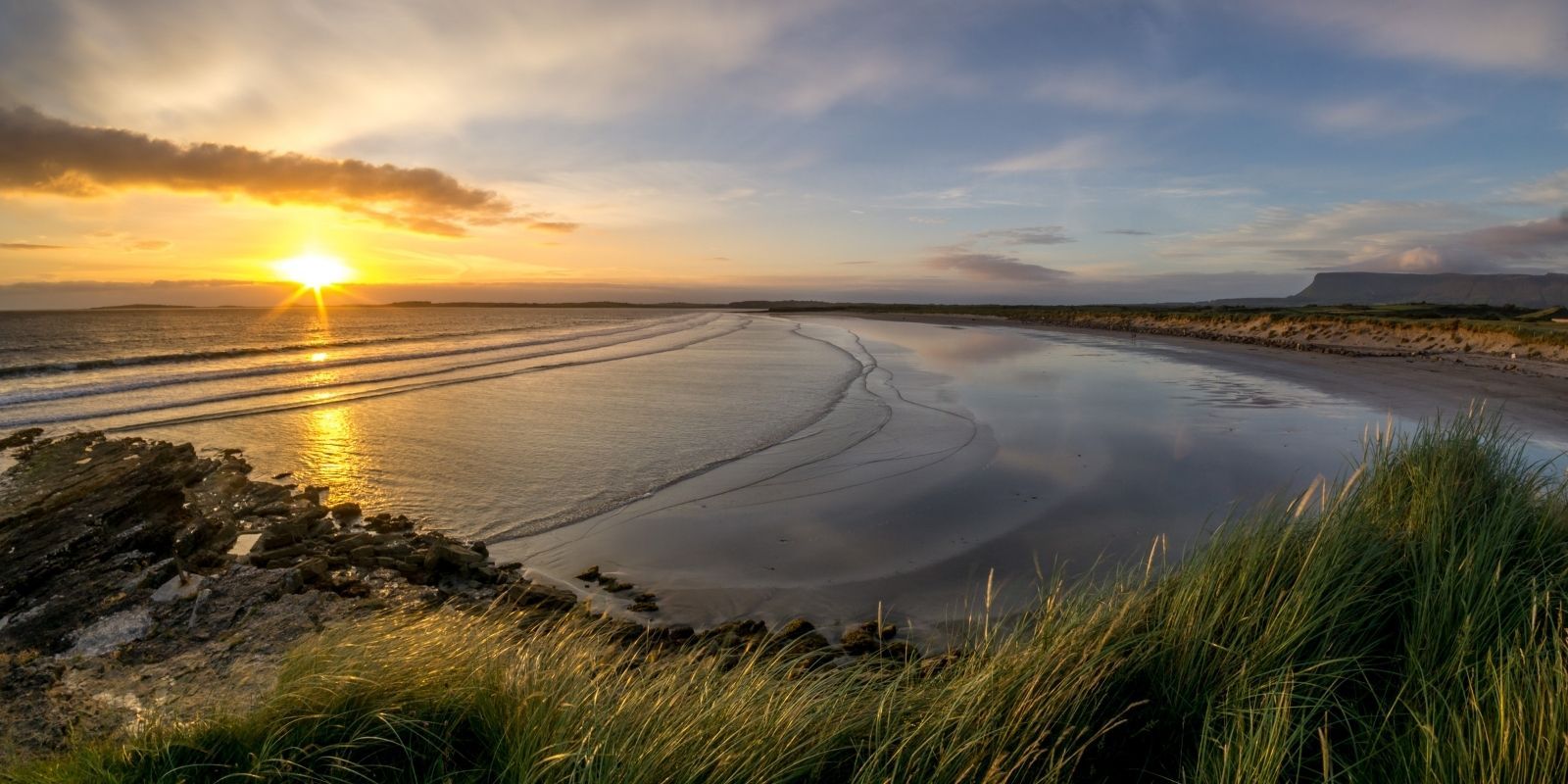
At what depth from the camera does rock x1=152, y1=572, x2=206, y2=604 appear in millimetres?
6977

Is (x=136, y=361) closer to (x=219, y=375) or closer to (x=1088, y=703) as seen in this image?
(x=219, y=375)

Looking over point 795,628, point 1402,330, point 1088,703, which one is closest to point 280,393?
point 795,628

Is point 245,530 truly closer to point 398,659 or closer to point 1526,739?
point 398,659

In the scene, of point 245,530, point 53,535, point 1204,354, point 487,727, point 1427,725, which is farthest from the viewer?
point 1204,354

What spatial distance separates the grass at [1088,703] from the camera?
2682 mm

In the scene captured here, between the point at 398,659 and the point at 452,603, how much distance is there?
332 cm

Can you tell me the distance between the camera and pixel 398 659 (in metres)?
3.54

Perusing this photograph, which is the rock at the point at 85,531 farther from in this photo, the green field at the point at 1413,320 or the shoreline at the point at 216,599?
the green field at the point at 1413,320

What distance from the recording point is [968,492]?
1016 cm

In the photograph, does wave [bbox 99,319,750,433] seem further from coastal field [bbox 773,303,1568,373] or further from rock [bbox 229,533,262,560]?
coastal field [bbox 773,303,1568,373]

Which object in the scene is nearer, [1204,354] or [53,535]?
[53,535]

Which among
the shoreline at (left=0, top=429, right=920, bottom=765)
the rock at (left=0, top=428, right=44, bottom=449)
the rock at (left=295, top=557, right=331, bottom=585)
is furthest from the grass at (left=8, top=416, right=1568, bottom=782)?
the rock at (left=0, top=428, right=44, bottom=449)

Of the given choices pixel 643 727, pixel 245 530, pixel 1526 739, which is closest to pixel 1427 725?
pixel 1526 739

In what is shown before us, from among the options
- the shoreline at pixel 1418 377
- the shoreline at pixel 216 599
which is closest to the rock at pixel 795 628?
the shoreline at pixel 216 599
